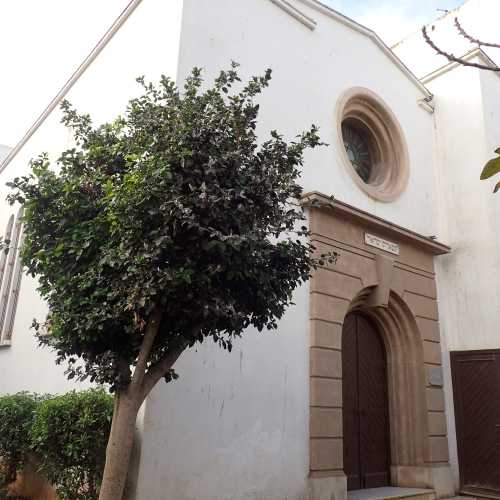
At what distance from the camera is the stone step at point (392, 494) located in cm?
827

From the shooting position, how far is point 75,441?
5984 millimetres

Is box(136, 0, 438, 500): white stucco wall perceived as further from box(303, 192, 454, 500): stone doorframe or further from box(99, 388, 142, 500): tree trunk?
box(99, 388, 142, 500): tree trunk

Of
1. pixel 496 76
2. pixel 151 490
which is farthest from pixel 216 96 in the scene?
pixel 496 76

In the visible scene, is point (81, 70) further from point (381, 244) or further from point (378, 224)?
point (381, 244)

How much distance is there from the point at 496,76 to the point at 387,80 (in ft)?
10.4

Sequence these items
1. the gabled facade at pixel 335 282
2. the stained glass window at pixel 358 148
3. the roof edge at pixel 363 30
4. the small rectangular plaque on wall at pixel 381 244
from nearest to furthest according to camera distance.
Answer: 1. the gabled facade at pixel 335 282
2. the small rectangular plaque on wall at pixel 381 244
3. the roof edge at pixel 363 30
4. the stained glass window at pixel 358 148

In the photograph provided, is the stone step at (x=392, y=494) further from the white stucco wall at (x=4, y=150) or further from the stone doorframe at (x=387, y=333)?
the white stucco wall at (x=4, y=150)

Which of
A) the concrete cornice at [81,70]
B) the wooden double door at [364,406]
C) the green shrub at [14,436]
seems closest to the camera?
the green shrub at [14,436]

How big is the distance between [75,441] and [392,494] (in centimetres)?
532

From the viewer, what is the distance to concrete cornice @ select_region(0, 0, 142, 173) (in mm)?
9859

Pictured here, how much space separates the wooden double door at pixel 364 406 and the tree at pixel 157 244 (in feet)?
15.0

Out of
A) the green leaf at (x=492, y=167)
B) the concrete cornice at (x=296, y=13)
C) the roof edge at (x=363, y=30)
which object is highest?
the roof edge at (x=363, y=30)

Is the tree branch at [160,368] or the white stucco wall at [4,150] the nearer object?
the tree branch at [160,368]

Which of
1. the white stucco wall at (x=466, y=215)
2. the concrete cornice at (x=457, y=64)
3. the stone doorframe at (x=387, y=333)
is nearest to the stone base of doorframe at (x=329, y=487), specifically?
the stone doorframe at (x=387, y=333)
